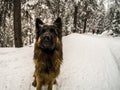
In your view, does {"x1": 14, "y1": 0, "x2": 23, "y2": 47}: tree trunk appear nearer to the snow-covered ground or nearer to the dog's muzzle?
the snow-covered ground

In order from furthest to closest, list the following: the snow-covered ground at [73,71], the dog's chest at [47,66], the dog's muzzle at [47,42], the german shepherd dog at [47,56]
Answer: the snow-covered ground at [73,71]
the dog's chest at [47,66]
the german shepherd dog at [47,56]
the dog's muzzle at [47,42]

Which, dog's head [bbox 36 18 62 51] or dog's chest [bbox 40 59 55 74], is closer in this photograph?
dog's head [bbox 36 18 62 51]

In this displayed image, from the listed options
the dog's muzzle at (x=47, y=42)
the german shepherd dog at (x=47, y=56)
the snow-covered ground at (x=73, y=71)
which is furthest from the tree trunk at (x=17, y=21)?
the dog's muzzle at (x=47, y=42)

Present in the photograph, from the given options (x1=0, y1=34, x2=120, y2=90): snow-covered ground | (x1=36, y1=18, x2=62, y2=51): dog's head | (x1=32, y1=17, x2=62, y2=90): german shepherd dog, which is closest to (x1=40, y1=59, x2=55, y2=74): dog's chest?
(x1=32, y1=17, x2=62, y2=90): german shepherd dog

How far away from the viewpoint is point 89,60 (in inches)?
401

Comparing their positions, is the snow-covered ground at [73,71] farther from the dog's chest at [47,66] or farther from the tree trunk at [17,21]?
the tree trunk at [17,21]

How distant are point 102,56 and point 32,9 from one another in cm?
1316

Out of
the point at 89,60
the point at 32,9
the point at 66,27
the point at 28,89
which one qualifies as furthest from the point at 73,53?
the point at 66,27

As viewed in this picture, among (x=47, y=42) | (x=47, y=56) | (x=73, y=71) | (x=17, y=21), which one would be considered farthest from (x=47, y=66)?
(x=17, y=21)

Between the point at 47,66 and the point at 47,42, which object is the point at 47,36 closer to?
the point at 47,42

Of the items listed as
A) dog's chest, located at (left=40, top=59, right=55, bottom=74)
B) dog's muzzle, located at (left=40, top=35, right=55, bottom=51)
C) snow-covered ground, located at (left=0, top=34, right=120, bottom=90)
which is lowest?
snow-covered ground, located at (left=0, top=34, right=120, bottom=90)

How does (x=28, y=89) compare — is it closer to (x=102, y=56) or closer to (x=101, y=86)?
(x=101, y=86)

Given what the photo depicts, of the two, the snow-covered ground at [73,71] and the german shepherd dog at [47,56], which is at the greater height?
the german shepherd dog at [47,56]

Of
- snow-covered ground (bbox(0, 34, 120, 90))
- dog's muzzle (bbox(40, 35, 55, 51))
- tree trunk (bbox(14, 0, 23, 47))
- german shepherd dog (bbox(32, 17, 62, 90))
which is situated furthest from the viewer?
tree trunk (bbox(14, 0, 23, 47))
